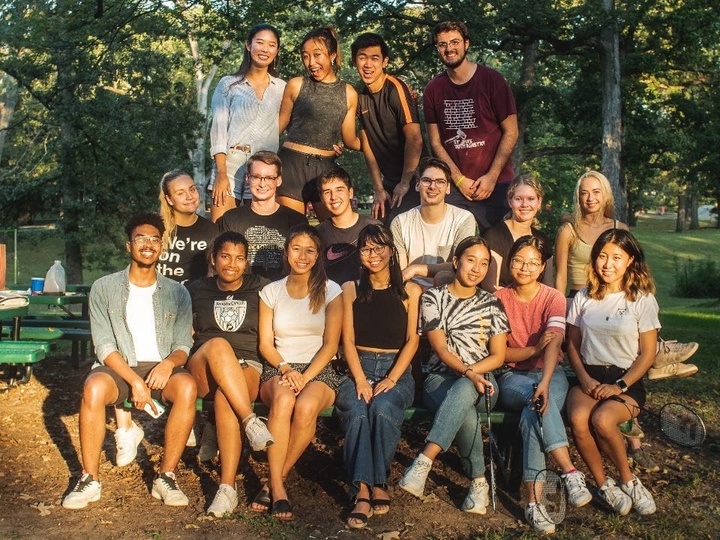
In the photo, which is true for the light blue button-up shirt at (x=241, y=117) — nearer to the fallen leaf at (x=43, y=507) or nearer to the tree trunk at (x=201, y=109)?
the fallen leaf at (x=43, y=507)

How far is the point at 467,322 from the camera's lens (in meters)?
5.19

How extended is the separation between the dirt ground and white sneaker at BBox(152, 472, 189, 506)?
4 centimetres

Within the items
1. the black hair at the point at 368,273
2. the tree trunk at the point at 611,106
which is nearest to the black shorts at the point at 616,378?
the black hair at the point at 368,273

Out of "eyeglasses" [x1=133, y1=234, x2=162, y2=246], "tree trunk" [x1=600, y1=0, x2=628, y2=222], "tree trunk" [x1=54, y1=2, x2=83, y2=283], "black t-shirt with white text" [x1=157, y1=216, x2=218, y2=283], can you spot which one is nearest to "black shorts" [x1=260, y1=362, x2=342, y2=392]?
"eyeglasses" [x1=133, y1=234, x2=162, y2=246]

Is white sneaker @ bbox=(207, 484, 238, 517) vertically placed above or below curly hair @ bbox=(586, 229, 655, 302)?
below

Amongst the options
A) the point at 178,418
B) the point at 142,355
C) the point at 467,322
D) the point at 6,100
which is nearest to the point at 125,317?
the point at 142,355

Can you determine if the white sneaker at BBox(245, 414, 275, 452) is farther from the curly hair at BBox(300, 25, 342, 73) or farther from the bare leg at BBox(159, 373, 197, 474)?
the curly hair at BBox(300, 25, 342, 73)

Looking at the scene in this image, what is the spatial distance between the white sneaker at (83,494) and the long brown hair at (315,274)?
158cm

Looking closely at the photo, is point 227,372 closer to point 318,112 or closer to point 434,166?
point 434,166

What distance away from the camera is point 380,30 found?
16281mm

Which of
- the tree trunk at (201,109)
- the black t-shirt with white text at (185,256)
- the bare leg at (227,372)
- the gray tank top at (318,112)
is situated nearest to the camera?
the bare leg at (227,372)

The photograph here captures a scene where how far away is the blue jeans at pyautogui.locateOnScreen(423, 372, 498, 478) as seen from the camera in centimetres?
490

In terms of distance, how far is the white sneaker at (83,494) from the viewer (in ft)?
15.9

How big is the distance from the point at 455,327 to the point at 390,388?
0.54 metres
